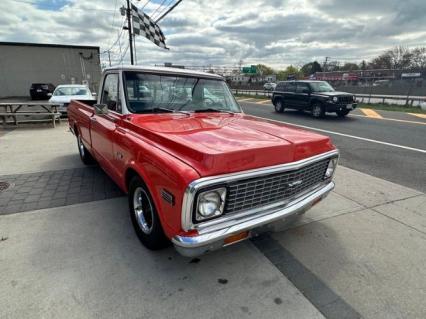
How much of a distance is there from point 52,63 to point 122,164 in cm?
3212

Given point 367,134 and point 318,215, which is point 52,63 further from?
point 318,215

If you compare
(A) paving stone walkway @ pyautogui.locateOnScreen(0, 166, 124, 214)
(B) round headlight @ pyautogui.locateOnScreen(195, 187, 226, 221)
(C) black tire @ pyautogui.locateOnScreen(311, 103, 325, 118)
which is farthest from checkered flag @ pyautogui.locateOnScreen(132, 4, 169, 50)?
(B) round headlight @ pyautogui.locateOnScreen(195, 187, 226, 221)

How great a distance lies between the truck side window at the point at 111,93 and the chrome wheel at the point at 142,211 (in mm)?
1127

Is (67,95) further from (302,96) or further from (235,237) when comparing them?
(235,237)

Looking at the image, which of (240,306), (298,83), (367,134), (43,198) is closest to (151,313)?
(240,306)

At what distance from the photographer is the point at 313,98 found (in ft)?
44.8

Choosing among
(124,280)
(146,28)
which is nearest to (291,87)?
(146,28)

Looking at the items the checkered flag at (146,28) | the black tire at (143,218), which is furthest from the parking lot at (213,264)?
the checkered flag at (146,28)

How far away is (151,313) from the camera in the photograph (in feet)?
6.93

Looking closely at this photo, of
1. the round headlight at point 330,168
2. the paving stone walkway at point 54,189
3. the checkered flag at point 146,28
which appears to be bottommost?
the paving stone walkway at point 54,189

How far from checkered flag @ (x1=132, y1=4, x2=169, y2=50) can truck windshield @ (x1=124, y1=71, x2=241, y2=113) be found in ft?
35.9

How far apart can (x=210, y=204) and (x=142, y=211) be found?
1147 millimetres

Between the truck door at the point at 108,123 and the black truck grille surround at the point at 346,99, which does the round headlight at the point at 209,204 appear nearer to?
the truck door at the point at 108,123

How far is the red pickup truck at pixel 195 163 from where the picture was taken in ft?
6.72
